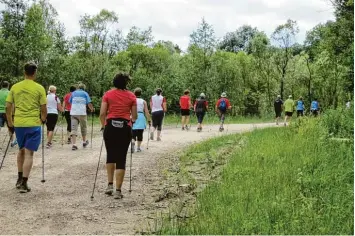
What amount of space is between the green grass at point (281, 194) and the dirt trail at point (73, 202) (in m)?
0.92

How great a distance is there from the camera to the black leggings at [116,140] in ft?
25.4

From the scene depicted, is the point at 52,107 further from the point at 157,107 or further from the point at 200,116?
the point at 200,116

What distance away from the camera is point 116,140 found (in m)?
7.73

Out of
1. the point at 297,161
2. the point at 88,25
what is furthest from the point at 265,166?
the point at 88,25

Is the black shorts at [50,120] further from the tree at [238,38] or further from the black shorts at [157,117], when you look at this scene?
the tree at [238,38]

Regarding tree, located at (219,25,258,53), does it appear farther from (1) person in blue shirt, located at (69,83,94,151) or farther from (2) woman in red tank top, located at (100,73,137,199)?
(2) woman in red tank top, located at (100,73,137,199)

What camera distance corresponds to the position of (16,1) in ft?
89.7

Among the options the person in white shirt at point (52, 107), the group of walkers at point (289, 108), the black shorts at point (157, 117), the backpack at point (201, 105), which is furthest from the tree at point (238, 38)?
the person in white shirt at point (52, 107)

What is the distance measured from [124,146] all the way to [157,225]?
2056mm

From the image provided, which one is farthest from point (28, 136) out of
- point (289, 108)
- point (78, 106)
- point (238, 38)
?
point (238, 38)

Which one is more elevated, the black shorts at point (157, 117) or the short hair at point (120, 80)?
the short hair at point (120, 80)

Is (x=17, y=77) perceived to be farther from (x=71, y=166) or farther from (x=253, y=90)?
(x=253, y=90)

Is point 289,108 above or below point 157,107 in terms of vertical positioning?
below

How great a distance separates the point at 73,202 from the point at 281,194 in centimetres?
339
